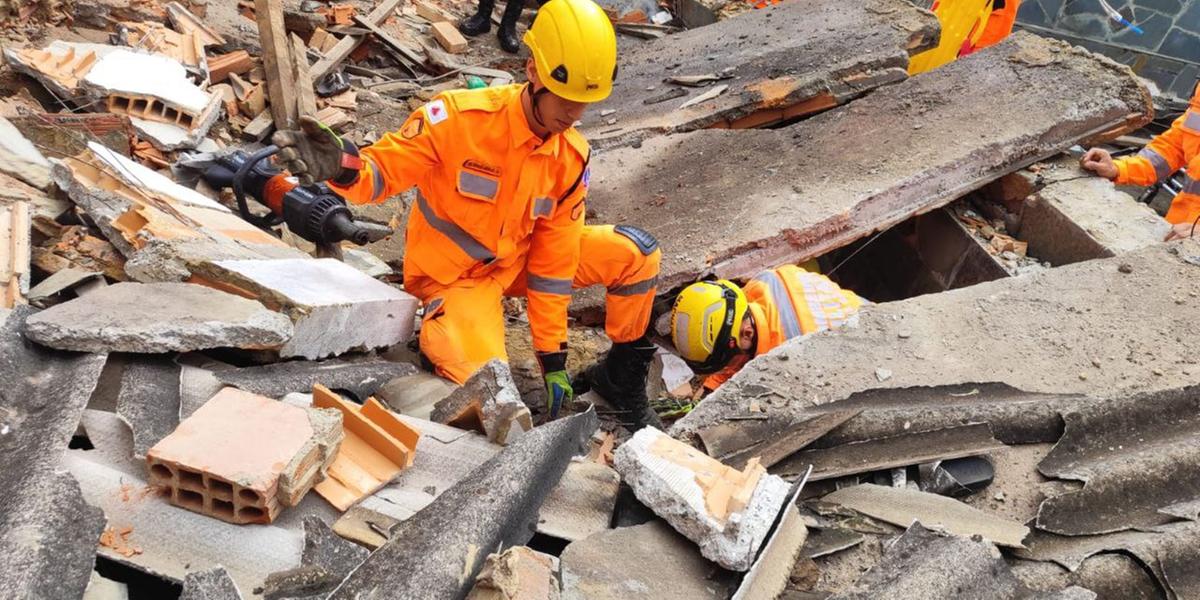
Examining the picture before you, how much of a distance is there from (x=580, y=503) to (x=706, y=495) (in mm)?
397

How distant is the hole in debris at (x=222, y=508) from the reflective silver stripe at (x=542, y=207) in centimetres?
201

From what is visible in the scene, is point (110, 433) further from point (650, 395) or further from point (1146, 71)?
point (1146, 71)

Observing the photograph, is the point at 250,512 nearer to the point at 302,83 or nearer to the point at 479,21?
the point at 302,83

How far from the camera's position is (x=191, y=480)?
216cm

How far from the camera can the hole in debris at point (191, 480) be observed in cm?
214

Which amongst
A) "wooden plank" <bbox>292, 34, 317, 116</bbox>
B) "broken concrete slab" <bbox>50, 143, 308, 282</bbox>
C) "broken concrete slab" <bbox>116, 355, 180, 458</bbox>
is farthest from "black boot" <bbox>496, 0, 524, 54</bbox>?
"broken concrete slab" <bbox>116, 355, 180, 458</bbox>

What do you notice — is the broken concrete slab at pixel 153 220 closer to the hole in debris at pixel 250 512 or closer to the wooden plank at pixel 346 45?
the hole in debris at pixel 250 512

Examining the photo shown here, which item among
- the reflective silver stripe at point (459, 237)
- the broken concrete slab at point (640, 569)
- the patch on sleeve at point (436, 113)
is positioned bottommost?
the reflective silver stripe at point (459, 237)

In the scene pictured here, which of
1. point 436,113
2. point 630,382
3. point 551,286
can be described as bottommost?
point 630,382

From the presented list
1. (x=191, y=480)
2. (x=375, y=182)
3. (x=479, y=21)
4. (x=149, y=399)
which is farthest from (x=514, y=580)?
(x=479, y=21)

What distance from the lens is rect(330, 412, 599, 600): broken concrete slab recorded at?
190cm

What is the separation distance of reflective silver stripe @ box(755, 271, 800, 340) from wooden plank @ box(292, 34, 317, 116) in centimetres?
370

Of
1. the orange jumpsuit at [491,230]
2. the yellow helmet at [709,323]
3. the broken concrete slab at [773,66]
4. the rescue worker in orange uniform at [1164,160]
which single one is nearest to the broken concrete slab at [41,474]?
the orange jumpsuit at [491,230]

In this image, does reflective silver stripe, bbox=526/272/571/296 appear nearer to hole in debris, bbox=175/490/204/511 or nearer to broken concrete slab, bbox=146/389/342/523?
broken concrete slab, bbox=146/389/342/523
